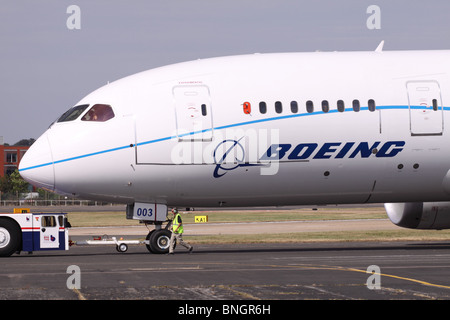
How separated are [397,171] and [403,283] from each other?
9.90m

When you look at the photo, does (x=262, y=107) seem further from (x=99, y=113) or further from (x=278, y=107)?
(x=99, y=113)

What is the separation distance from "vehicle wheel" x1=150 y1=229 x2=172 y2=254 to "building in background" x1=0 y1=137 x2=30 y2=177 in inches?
6373

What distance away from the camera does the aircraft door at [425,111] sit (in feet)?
90.5

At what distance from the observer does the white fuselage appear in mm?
26859

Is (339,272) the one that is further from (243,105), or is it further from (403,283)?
(243,105)

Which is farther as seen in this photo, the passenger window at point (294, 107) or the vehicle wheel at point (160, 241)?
the vehicle wheel at point (160, 241)

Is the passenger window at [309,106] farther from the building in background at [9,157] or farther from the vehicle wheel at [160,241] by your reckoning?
the building in background at [9,157]

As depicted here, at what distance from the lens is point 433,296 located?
52.8 feet

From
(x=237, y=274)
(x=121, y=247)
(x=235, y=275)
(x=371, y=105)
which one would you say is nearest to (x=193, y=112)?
(x=371, y=105)

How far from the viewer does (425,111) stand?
90.8 feet

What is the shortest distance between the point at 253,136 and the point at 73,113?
600cm

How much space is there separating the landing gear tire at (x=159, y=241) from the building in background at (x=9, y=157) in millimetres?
161840

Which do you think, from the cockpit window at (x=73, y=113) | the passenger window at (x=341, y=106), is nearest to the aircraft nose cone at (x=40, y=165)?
the cockpit window at (x=73, y=113)

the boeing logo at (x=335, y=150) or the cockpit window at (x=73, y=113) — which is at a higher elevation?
the cockpit window at (x=73, y=113)
